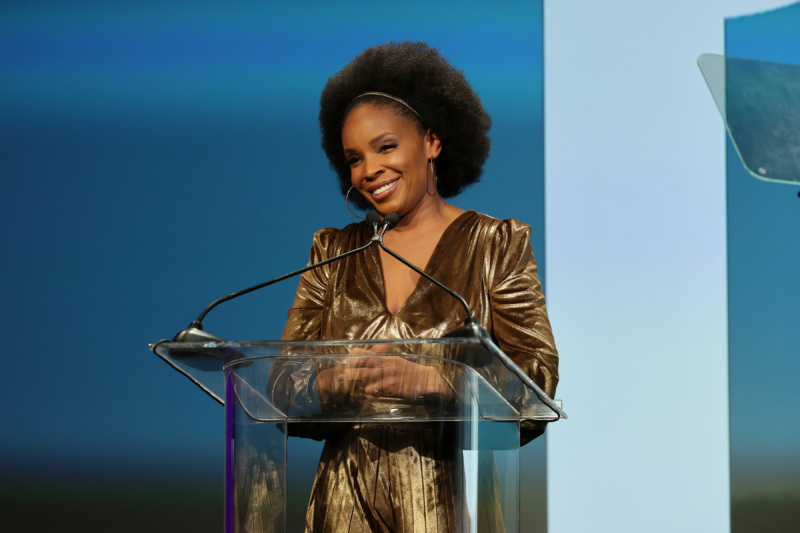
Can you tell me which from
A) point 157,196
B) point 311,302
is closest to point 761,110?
point 311,302

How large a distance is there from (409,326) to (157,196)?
1.62 m

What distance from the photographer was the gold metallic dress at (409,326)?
4.88ft

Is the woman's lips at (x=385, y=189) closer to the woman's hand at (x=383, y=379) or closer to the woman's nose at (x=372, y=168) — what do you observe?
the woman's nose at (x=372, y=168)

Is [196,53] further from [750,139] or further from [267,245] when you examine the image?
[750,139]

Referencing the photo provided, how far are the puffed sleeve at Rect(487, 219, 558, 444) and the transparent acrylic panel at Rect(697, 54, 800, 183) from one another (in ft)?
1.60

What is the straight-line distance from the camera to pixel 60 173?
10.6 feet

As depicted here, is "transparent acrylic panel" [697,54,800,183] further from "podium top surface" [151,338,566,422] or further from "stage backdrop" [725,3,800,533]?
"stage backdrop" [725,3,800,533]

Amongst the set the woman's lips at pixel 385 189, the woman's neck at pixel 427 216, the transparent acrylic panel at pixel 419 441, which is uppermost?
the woman's lips at pixel 385 189

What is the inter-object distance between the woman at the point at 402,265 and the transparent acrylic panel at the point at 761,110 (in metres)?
0.49

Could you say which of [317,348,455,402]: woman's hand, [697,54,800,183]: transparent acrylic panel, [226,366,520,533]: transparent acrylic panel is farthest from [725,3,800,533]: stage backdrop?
[317,348,455,402]: woman's hand

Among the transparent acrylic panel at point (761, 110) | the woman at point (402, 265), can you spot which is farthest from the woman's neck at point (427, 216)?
the transparent acrylic panel at point (761, 110)

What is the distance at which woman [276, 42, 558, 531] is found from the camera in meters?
1.59

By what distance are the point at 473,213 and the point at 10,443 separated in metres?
1.95

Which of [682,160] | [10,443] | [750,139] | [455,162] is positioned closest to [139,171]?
[10,443]
